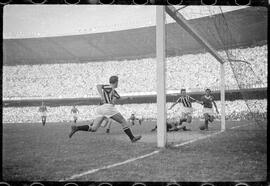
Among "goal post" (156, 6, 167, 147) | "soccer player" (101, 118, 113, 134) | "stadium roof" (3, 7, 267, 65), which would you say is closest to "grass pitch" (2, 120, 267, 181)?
"goal post" (156, 6, 167, 147)

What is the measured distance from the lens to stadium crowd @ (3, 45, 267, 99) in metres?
22.5

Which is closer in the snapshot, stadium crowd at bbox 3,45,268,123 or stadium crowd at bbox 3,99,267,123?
stadium crowd at bbox 3,99,267,123

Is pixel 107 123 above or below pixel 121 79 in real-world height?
below

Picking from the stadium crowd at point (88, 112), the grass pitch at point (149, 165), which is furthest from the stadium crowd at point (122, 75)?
the grass pitch at point (149, 165)

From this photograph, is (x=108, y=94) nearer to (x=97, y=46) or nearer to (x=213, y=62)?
(x=213, y=62)

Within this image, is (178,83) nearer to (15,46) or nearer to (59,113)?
(59,113)

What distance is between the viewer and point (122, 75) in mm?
26344

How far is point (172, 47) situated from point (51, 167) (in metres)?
23.2

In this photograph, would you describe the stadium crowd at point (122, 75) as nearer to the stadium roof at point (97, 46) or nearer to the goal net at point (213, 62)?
the goal net at point (213, 62)

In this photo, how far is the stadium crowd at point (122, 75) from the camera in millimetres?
22484

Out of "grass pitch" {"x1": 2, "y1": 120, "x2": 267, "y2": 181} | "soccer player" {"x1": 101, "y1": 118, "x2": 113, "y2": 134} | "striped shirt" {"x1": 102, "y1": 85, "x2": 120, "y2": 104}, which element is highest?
"striped shirt" {"x1": 102, "y1": 85, "x2": 120, "y2": 104}

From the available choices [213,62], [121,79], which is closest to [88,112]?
[121,79]

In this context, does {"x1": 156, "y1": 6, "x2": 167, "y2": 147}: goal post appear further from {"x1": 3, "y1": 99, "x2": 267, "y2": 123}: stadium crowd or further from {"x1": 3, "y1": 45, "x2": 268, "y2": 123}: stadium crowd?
{"x1": 3, "y1": 99, "x2": 267, "y2": 123}: stadium crowd

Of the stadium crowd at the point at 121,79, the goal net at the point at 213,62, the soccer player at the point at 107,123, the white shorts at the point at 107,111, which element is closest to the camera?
the white shorts at the point at 107,111
